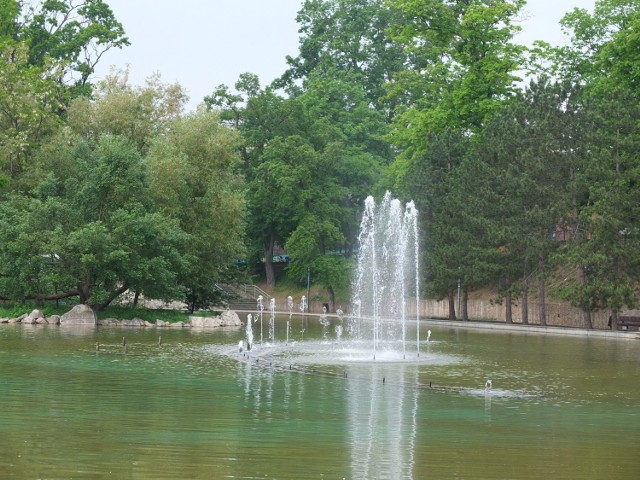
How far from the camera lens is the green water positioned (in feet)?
49.8

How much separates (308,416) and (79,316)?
33.3 meters

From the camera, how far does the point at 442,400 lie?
77.3 feet

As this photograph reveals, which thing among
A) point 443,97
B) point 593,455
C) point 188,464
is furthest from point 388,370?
point 443,97

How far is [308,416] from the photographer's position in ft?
66.8

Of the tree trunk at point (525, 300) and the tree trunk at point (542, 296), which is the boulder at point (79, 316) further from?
the tree trunk at point (542, 296)

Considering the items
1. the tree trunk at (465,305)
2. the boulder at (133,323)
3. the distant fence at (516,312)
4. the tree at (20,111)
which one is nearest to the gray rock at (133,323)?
the boulder at (133,323)

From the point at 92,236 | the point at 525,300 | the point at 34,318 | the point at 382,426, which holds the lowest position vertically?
the point at 382,426

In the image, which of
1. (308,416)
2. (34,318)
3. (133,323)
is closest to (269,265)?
(133,323)

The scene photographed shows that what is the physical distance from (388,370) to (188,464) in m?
16.3

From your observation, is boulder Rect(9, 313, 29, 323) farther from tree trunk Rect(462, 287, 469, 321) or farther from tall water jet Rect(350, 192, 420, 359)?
tree trunk Rect(462, 287, 469, 321)

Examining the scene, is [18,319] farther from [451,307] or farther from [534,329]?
[451,307]

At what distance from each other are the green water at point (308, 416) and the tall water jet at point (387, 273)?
21.7m

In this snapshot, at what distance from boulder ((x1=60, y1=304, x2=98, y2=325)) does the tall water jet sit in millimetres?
13594

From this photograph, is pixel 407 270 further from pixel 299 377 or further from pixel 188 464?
pixel 188 464
